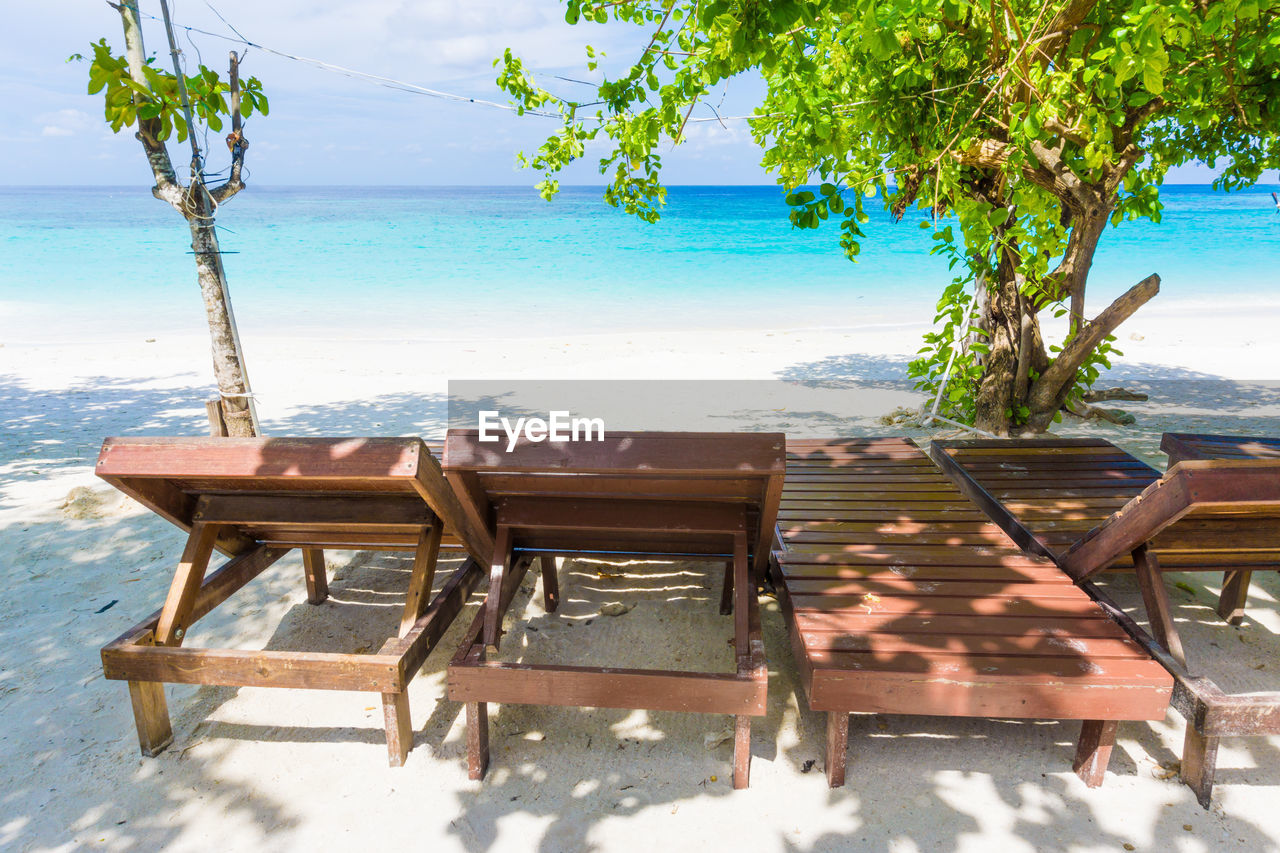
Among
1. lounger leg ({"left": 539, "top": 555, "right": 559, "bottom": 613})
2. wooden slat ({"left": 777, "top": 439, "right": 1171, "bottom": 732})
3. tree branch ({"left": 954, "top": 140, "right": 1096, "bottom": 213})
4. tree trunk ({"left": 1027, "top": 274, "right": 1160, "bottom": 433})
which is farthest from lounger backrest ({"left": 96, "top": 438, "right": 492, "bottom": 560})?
tree trunk ({"left": 1027, "top": 274, "right": 1160, "bottom": 433})

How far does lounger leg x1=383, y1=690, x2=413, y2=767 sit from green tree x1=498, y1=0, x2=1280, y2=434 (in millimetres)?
2400

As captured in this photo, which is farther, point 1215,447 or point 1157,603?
point 1215,447

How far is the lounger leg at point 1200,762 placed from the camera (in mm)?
2430

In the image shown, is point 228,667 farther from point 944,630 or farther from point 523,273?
point 523,273

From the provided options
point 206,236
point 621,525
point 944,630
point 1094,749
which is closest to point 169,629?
point 621,525

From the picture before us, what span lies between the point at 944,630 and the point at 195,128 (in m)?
4.60

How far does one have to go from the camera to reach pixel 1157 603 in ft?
8.75

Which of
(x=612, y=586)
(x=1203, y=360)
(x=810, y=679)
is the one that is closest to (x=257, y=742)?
(x=612, y=586)

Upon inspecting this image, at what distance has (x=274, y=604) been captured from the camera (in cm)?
387

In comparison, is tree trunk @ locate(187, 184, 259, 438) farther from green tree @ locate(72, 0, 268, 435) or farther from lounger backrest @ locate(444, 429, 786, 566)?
lounger backrest @ locate(444, 429, 786, 566)

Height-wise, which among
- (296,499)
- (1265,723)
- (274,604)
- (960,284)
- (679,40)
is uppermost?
(679,40)

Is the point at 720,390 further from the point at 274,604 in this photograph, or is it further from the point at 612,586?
the point at 274,604

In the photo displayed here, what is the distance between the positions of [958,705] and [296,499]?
8.26ft

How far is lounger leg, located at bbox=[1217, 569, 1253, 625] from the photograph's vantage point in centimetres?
345
